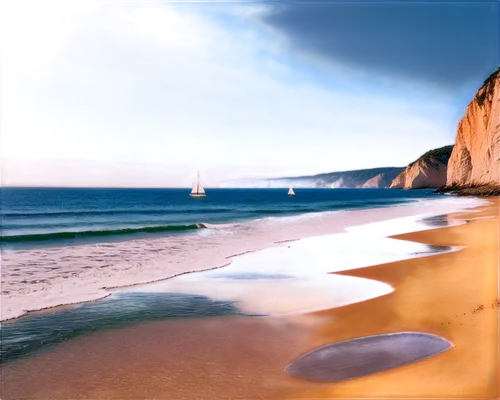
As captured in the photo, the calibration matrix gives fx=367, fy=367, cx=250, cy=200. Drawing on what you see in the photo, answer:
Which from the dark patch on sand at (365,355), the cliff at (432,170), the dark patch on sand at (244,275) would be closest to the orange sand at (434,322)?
the dark patch on sand at (365,355)

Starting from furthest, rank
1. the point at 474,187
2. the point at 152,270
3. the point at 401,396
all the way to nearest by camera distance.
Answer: the point at 474,187 < the point at 152,270 < the point at 401,396

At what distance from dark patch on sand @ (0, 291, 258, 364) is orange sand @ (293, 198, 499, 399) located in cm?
263

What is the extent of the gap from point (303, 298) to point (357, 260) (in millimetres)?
5588

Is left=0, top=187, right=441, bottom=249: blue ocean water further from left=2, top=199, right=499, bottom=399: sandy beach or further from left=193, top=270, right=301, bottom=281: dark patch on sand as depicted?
left=2, top=199, right=499, bottom=399: sandy beach

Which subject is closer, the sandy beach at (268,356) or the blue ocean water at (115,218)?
the sandy beach at (268,356)

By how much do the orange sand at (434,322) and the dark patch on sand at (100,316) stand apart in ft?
8.63

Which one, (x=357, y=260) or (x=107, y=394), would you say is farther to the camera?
(x=357, y=260)

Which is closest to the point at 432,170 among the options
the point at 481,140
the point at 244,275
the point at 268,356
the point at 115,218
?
the point at 481,140

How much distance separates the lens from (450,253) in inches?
558

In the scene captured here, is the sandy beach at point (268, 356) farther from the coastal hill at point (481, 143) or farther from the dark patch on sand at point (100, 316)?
the coastal hill at point (481, 143)

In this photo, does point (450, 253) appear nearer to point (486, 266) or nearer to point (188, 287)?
point (486, 266)

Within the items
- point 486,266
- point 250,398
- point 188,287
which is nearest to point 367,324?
point 250,398

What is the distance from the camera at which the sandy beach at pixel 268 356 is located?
4602 millimetres

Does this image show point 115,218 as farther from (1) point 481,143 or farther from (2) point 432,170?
(2) point 432,170
